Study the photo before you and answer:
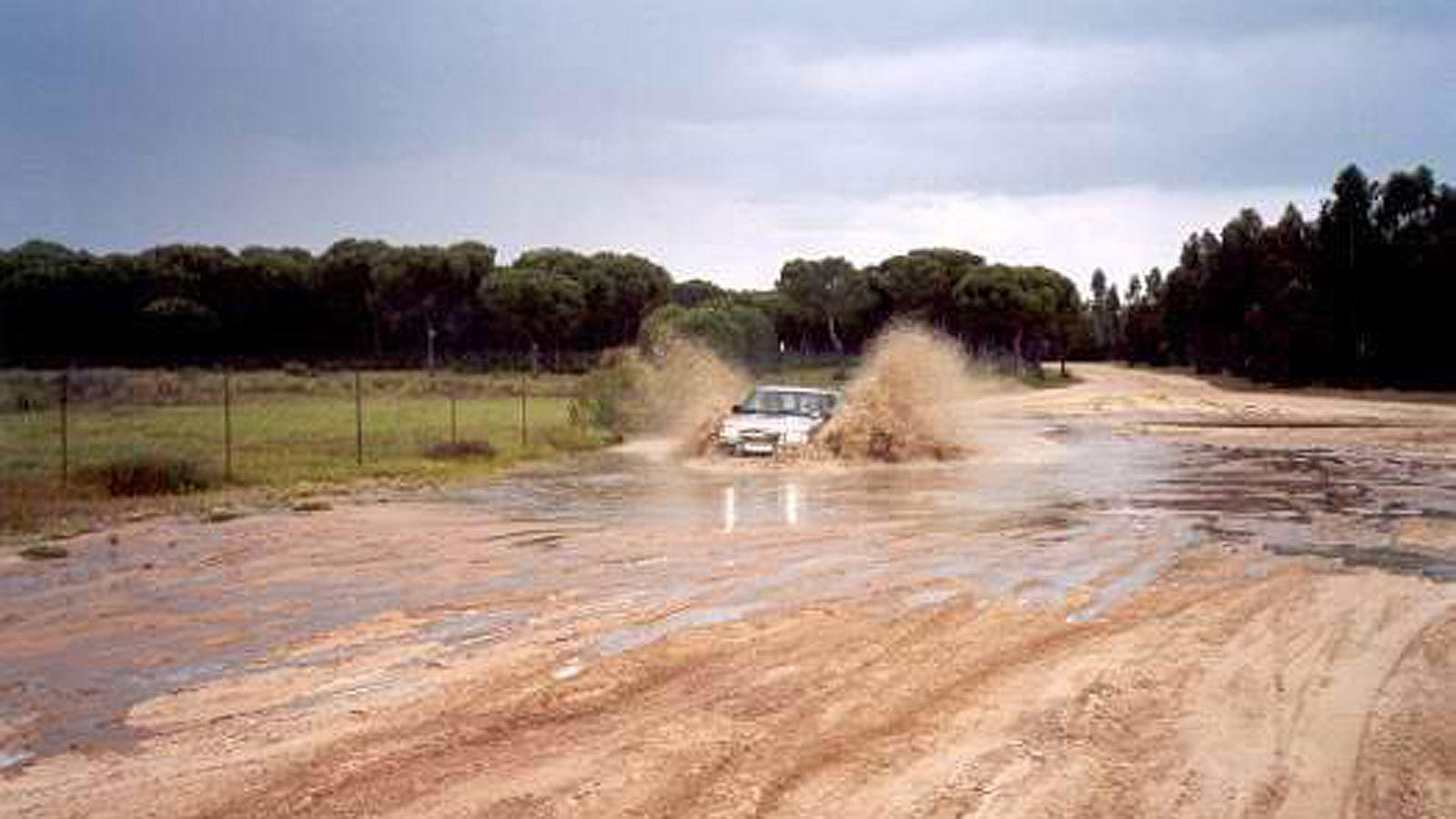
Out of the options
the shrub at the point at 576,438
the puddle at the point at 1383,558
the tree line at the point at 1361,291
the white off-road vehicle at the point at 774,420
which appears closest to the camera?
the puddle at the point at 1383,558

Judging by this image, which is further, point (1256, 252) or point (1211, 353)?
point (1211, 353)

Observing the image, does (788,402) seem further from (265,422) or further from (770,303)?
(770,303)

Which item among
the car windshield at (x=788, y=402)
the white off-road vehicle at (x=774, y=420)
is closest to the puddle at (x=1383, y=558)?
the white off-road vehicle at (x=774, y=420)

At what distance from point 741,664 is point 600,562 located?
4.84 metres

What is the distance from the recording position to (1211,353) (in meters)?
84.1

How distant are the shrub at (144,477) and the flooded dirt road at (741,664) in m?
3.58

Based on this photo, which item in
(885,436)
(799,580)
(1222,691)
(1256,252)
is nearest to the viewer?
(1222,691)

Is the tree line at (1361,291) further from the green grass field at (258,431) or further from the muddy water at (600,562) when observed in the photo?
the muddy water at (600,562)

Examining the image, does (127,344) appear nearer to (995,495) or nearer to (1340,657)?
(995,495)

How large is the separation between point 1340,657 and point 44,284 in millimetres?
87111

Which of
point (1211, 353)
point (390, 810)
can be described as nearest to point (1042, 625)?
point (390, 810)

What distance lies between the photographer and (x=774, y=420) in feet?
A: 91.0

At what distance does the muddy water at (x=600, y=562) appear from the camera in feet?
30.3

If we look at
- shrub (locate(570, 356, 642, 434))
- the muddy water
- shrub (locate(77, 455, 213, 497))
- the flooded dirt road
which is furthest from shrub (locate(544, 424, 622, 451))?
the flooded dirt road
